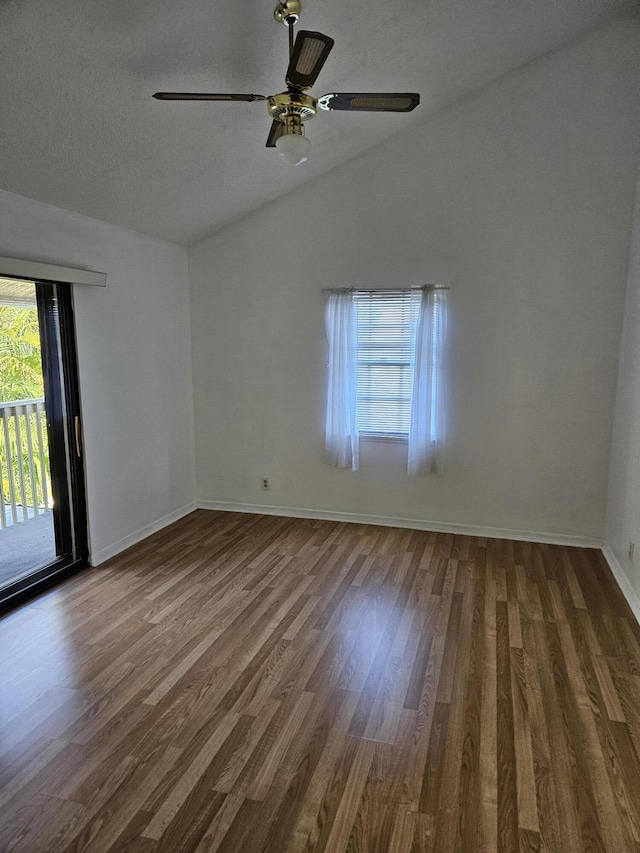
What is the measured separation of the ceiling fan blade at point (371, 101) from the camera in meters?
2.19

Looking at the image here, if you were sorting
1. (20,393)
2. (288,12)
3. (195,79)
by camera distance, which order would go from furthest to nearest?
(20,393) < (195,79) < (288,12)

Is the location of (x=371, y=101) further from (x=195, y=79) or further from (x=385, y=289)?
(x=385, y=289)

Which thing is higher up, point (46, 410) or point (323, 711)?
point (46, 410)

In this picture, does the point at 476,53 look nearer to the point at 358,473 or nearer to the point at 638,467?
the point at 638,467

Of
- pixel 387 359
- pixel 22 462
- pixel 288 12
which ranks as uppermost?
pixel 288 12

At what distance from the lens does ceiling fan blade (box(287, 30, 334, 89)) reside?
176 centimetres

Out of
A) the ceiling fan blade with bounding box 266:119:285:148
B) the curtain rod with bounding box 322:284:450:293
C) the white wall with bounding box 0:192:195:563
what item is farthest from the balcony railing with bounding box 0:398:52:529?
the ceiling fan blade with bounding box 266:119:285:148

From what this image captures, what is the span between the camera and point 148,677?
97.3 inches

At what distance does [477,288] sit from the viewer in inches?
159

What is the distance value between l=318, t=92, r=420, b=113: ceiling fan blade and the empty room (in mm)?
18

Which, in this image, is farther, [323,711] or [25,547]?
[25,547]

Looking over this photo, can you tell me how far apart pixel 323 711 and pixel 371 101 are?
8.63 ft

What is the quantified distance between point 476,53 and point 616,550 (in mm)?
3426

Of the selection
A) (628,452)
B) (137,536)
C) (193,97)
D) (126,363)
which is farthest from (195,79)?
(628,452)
